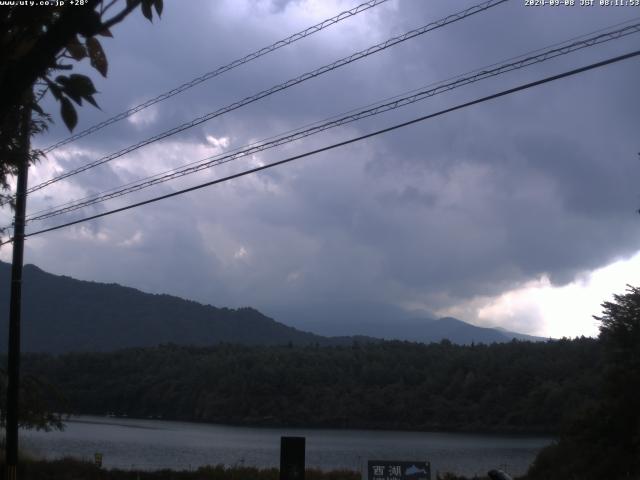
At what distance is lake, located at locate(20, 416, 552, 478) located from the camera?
35.8m

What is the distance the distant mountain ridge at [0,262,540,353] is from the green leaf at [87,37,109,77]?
112m

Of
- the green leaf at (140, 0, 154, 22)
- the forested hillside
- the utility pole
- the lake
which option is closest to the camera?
the green leaf at (140, 0, 154, 22)

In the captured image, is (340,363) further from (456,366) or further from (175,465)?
(175,465)

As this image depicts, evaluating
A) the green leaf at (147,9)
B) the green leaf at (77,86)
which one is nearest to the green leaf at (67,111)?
the green leaf at (77,86)

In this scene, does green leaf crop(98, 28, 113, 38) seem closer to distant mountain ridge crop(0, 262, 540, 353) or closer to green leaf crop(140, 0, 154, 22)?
green leaf crop(140, 0, 154, 22)

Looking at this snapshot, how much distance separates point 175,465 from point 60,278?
111 metres

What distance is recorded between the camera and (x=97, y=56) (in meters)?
4.86

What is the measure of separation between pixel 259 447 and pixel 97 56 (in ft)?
141

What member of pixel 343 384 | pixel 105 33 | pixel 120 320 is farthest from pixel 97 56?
A: pixel 120 320

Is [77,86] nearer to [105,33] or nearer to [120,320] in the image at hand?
[105,33]

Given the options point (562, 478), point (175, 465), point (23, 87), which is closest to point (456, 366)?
point (175, 465)

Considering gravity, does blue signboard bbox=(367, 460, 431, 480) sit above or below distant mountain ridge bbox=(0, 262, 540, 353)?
below

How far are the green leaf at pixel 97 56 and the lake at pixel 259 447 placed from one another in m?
26.4

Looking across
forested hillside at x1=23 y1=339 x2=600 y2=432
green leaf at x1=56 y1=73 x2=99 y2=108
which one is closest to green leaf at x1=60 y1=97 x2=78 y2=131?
green leaf at x1=56 y1=73 x2=99 y2=108
